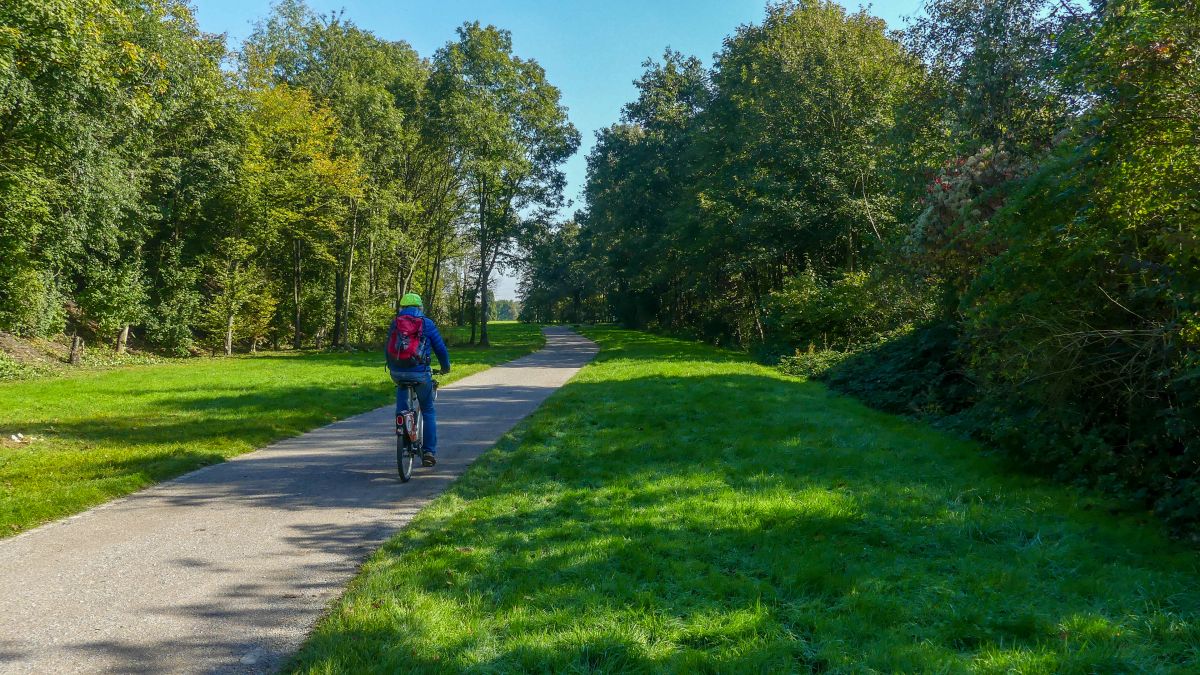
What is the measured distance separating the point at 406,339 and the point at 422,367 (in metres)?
0.35

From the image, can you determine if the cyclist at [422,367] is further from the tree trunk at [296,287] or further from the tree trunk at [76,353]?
the tree trunk at [296,287]

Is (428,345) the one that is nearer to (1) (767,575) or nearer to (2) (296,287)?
(1) (767,575)

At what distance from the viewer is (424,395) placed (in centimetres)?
699

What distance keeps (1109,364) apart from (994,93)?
21.2 feet

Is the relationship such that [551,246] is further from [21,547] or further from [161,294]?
[21,547]

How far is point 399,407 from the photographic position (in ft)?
22.3

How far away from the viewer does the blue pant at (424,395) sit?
6848 millimetres

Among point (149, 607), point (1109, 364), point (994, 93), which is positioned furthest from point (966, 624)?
point (994, 93)

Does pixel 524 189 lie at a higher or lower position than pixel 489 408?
higher

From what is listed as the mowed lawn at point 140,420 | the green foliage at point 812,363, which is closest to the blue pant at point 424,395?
the mowed lawn at point 140,420

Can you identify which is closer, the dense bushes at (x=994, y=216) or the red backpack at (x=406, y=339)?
the dense bushes at (x=994, y=216)

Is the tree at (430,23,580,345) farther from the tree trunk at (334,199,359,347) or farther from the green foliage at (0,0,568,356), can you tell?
the tree trunk at (334,199,359,347)

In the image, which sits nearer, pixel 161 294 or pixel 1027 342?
pixel 1027 342

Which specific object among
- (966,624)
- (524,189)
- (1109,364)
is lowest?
(966,624)
